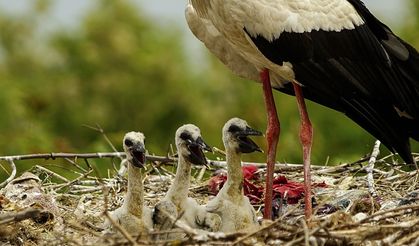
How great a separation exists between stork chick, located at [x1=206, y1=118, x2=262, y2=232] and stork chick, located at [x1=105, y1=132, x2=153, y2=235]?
17.3 inches

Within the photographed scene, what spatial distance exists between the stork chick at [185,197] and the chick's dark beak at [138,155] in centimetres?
26

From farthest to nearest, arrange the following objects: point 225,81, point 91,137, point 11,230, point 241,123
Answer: point 225,81 < point 91,137 < point 241,123 < point 11,230

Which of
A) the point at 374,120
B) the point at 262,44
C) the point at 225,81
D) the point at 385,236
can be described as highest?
the point at 225,81

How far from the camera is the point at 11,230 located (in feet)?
23.5

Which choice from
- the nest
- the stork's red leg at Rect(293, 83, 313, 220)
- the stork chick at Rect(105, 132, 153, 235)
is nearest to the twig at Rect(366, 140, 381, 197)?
the nest

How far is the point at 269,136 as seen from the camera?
8664mm

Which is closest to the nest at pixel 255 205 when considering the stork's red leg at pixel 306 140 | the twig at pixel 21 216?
the twig at pixel 21 216

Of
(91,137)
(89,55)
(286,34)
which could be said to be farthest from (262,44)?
(89,55)

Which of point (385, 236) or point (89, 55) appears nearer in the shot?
point (385, 236)

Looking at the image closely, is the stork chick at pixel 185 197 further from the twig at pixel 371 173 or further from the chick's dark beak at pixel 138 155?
the twig at pixel 371 173

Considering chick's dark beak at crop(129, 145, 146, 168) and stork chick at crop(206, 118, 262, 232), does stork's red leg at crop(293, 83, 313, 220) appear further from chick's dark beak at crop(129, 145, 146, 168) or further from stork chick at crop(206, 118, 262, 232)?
chick's dark beak at crop(129, 145, 146, 168)

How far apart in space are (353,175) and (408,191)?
2.34 ft

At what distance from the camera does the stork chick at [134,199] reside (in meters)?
7.23

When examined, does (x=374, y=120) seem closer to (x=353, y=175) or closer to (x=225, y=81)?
(x=353, y=175)
